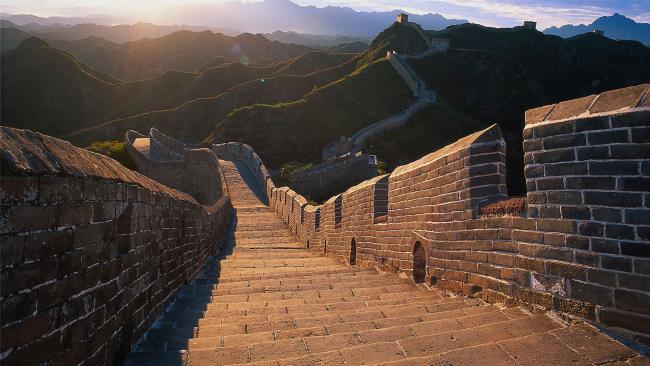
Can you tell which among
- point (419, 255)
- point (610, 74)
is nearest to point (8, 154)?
point (419, 255)

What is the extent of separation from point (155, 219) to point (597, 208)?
145 inches

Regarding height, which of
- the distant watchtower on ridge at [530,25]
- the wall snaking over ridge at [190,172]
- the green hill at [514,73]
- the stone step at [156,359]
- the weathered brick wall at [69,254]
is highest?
the distant watchtower on ridge at [530,25]

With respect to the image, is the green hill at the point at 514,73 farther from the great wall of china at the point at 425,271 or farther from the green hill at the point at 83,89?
the great wall of china at the point at 425,271

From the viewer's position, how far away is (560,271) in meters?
3.50

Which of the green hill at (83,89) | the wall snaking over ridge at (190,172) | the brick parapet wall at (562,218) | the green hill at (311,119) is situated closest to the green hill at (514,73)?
the green hill at (311,119)

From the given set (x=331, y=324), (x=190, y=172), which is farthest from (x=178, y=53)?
(x=331, y=324)

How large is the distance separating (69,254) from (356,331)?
2003mm

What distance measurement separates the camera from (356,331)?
141 inches

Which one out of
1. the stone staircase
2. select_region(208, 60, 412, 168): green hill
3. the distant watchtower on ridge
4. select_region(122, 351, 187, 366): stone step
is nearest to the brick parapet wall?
the stone staircase

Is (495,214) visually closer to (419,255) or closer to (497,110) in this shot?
(419,255)

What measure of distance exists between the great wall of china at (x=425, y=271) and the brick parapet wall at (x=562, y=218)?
1cm

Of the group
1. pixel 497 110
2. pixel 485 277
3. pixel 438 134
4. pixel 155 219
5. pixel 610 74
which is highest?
pixel 610 74

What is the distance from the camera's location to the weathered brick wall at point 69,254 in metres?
2.14

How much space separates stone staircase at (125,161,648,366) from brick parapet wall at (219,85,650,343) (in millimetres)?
201
